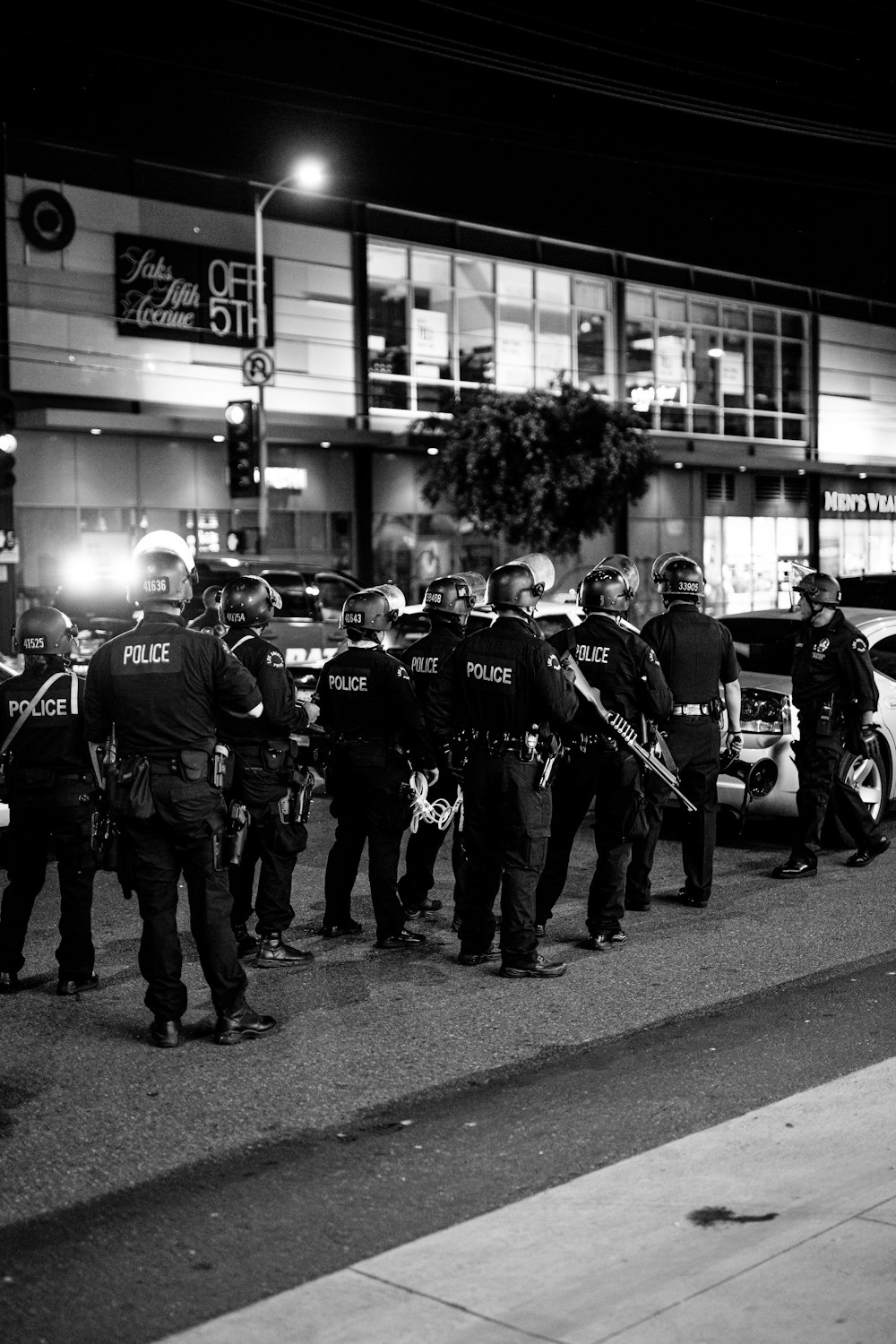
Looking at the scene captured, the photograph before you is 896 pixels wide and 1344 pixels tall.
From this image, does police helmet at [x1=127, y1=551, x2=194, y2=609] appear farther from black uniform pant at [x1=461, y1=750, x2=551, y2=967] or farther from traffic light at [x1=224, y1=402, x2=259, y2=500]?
traffic light at [x1=224, y1=402, x2=259, y2=500]

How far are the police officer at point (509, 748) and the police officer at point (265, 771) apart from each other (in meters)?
0.80

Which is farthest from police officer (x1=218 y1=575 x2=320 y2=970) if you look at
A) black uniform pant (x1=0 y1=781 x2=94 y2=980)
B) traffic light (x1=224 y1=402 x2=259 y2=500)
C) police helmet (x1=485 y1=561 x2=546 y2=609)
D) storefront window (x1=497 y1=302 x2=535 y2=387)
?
storefront window (x1=497 y1=302 x2=535 y2=387)

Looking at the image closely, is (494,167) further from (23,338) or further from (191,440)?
(23,338)

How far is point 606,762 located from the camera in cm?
789

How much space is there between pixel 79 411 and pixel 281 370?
546 cm

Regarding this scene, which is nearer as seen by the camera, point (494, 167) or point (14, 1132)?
point (14, 1132)

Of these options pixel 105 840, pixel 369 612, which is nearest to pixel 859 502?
pixel 369 612

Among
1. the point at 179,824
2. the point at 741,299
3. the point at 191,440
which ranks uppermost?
the point at 741,299

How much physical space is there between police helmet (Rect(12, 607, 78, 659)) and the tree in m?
25.3

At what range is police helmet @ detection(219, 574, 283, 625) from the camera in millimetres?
7785

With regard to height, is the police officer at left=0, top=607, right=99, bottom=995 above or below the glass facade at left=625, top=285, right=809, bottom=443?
below

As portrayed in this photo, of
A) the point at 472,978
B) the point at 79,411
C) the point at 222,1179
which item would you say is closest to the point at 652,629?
the point at 472,978

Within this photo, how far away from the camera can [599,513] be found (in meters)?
33.4

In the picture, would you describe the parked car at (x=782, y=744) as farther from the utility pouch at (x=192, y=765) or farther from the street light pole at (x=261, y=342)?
the street light pole at (x=261, y=342)
